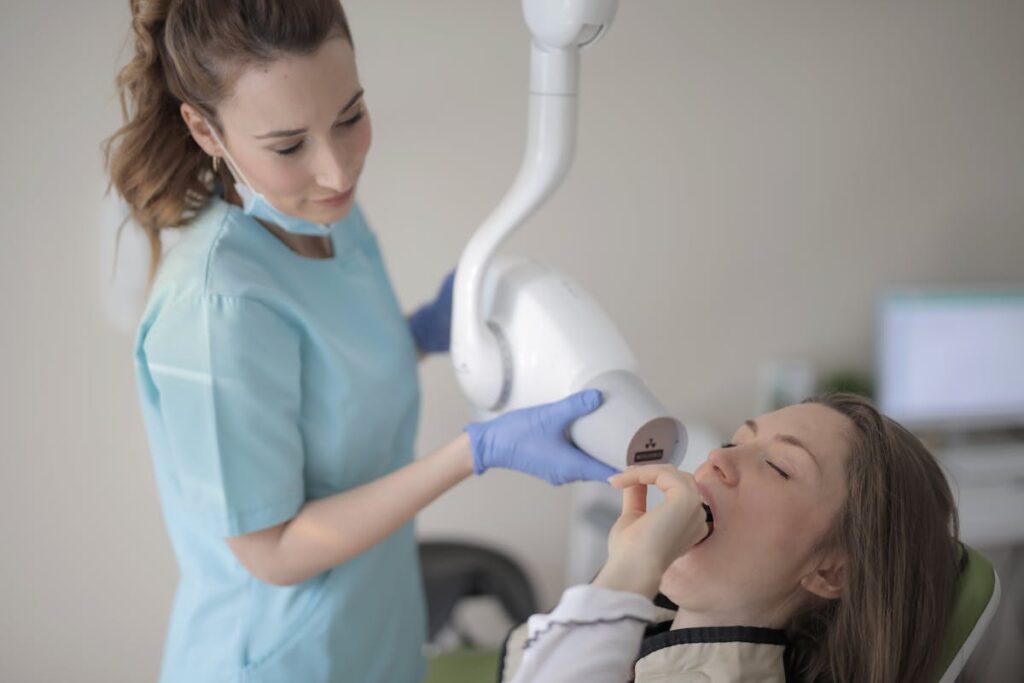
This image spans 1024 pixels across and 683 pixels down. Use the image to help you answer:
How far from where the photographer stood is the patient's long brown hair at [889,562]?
106 cm

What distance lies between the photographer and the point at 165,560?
2.03m

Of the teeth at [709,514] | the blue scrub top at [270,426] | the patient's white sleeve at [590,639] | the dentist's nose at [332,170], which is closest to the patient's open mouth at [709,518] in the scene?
the teeth at [709,514]

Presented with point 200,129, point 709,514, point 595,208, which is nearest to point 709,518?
point 709,514

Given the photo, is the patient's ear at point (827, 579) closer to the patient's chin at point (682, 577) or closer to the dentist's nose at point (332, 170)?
the patient's chin at point (682, 577)

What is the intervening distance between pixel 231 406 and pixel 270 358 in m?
0.07

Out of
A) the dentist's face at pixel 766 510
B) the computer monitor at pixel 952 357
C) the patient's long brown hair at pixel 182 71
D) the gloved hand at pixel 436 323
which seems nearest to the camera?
the patient's long brown hair at pixel 182 71

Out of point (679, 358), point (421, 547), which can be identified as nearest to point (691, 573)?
point (421, 547)

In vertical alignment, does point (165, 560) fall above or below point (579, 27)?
below

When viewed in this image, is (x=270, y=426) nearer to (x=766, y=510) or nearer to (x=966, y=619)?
(x=766, y=510)

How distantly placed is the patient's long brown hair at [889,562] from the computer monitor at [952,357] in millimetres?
1436

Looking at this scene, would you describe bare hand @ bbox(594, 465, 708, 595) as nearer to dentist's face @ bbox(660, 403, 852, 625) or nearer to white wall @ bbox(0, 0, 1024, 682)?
dentist's face @ bbox(660, 403, 852, 625)

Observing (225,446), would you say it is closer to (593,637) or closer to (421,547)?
(593,637)

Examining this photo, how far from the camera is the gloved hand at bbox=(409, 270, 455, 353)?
1.47 metres

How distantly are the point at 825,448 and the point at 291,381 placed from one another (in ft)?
2.17
